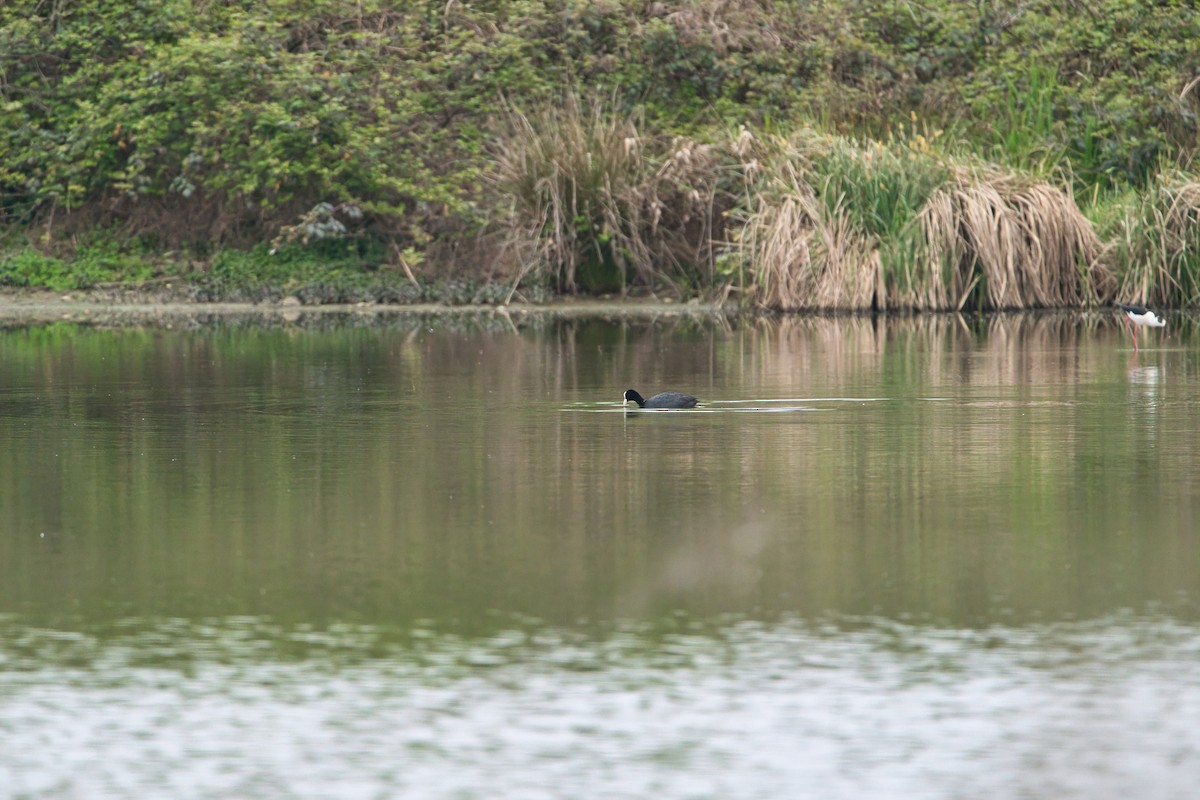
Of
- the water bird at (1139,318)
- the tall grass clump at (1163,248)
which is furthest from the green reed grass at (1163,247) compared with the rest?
the water bird at (1139,318)

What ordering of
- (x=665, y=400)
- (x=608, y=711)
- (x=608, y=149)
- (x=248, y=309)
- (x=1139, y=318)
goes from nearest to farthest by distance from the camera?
1. (x=608, y=711)
2. (x=665, y=400)
3. (x=1139, y=318)
4. (x=248, y=309)
5. (x=608, y=149)

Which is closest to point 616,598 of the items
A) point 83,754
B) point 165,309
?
point 83,754

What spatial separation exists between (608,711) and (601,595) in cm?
151

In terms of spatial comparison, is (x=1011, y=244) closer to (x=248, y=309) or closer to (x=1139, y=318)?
(x=1139, y=318)

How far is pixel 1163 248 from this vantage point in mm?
24000

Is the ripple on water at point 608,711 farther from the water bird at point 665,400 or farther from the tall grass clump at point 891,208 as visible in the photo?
the tall grass clump at point 891,208

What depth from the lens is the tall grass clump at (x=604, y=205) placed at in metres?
25.3

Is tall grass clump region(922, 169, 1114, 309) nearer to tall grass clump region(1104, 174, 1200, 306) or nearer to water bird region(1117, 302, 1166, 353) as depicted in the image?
tall grass clump region(1104, 174, 1200, 306)

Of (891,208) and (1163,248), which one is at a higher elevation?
(891,208)

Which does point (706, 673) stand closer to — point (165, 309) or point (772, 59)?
point (165, 309)

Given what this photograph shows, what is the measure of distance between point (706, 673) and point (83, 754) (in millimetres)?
1811

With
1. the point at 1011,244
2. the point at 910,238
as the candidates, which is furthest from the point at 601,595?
the point at 1011,244

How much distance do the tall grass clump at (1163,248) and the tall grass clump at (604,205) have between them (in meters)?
4.92

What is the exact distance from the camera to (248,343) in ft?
66.4
